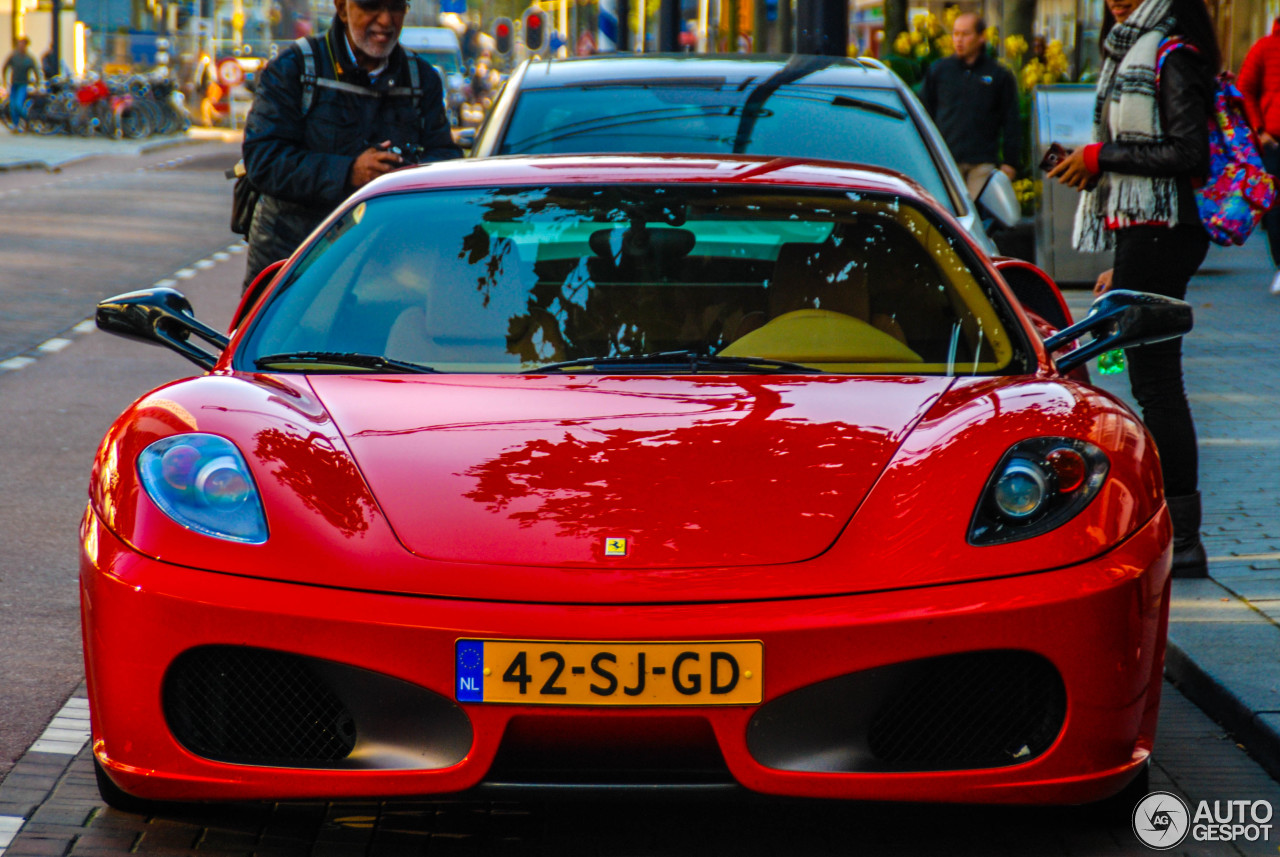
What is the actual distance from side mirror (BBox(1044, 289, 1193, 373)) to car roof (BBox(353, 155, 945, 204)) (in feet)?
1.65

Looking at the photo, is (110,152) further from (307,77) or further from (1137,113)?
(1137,113)

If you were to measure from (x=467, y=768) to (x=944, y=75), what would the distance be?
34.1 feet

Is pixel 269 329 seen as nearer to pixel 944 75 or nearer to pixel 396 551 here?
pixel 396 551

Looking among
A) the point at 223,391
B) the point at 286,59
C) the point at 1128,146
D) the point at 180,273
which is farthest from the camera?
the point at 180,273

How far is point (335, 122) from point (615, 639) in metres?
4.02

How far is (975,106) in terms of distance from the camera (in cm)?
1231

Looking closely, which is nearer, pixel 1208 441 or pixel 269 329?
pixel 269 329

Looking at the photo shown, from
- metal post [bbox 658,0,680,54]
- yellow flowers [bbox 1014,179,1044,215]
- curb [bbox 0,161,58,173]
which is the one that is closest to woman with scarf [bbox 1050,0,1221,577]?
yellow flowers [bbox 1014,179,1044,215]

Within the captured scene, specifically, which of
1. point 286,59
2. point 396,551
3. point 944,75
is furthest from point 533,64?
point 944,75

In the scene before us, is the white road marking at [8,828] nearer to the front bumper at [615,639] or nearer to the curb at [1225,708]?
the front bumper at [615,639]

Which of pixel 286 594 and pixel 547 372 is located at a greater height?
pixel 547 372

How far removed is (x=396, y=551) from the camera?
296cm

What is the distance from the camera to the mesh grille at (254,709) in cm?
294

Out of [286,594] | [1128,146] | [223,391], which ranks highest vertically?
[1128,146]
